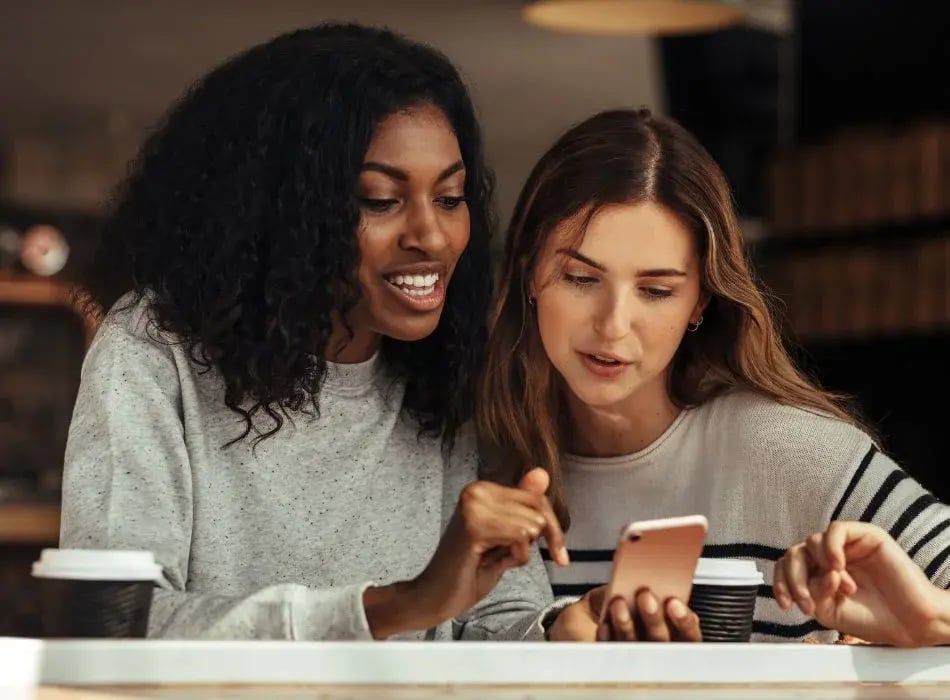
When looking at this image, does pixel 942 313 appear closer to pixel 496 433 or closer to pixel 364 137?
pixel 496 433

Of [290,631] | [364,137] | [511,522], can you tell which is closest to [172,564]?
[290,631]

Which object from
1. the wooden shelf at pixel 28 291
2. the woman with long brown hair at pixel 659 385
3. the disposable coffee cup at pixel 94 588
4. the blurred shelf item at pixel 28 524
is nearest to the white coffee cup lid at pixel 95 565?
the disposable coffee cup at pixel 94 588

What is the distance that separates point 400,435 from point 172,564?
476 mm

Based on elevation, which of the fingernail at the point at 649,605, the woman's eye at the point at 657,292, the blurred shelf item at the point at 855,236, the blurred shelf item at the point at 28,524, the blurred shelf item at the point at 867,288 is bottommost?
the blurred shelf item at the point at 28,524

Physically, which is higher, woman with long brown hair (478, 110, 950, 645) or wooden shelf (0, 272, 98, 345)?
woman with long brown hair (478, 110, 950, 645)

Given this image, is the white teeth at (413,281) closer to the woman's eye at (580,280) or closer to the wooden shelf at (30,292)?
the woman's eye at (580,280)

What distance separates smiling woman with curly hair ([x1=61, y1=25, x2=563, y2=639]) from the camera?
196cm

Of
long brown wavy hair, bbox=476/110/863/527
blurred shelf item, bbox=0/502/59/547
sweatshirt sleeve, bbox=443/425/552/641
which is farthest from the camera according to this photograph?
blurred shelf item, bbox=0/502/59/547

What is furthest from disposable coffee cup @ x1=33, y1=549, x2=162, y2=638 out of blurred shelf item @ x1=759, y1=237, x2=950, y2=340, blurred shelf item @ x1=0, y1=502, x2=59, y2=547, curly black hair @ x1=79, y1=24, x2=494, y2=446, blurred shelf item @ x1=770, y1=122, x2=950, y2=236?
blurred shelf item @ x1=770, y1=122, x2=950, y2=236

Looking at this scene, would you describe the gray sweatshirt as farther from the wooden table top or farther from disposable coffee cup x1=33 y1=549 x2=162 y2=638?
the wooden table top

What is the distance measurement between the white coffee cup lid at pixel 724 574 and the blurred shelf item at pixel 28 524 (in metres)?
3.93

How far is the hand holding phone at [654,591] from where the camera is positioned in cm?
170

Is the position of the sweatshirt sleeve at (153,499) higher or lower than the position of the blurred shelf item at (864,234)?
higher

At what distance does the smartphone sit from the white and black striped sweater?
552 millimetres
